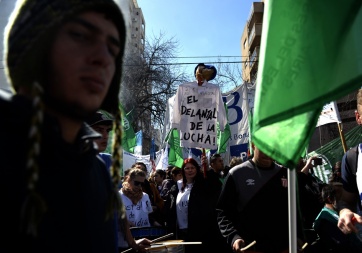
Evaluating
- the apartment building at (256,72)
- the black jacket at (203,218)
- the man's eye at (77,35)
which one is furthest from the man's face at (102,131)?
the apartment building at (256,72)

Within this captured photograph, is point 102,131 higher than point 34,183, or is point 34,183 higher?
point 102,131

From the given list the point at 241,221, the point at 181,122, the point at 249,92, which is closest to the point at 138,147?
the point at 249,92

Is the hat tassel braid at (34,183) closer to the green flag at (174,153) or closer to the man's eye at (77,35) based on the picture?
the man's eye at (77,35)

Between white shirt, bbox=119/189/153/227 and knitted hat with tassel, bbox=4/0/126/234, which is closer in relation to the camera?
knitted hat with tassel, bbox=4/0/126/234

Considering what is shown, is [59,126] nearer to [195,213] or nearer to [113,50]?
[113,50]

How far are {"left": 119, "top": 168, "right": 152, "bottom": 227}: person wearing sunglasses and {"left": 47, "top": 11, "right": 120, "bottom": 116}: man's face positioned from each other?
3.99 meters

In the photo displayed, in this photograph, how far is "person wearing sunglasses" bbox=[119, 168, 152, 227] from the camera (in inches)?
200

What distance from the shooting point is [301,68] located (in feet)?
6.45

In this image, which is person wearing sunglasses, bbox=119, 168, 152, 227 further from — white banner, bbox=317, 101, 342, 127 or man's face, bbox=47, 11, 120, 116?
white banner, bbox=317, 101, 342, 127

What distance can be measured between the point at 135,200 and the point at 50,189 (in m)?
4.19

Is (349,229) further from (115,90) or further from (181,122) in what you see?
(181,122)

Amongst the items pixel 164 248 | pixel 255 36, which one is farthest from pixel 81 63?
pixel 255 36

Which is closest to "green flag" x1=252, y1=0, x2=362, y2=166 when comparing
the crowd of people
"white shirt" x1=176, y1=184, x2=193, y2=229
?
the crowd of people

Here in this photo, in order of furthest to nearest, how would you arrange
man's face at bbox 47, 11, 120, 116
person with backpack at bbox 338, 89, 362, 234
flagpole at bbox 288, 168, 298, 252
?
person with backpack at bbox 338, 89, 362, 234
flagpole at bbox 288, 168, 298, 252
man's face at bbox 47, 11, 120, 116
